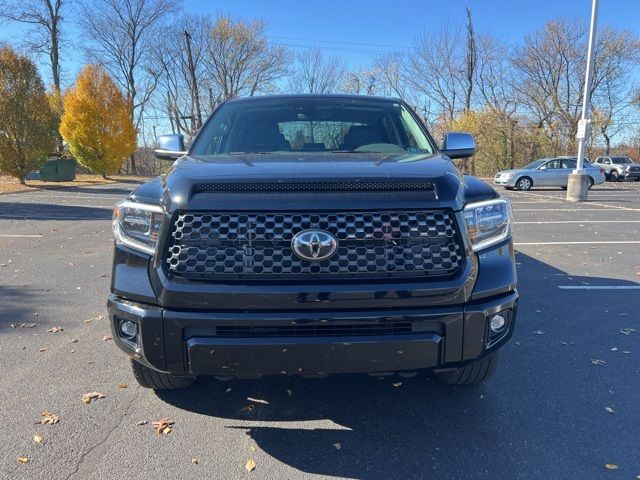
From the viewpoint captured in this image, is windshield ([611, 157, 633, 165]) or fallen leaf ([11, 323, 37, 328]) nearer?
fallen leaf ([11, 323, 37, 328])

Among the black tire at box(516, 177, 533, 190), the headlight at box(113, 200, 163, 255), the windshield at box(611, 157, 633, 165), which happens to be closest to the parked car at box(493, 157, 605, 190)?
the black tire at box(516, 177, 533, 190)

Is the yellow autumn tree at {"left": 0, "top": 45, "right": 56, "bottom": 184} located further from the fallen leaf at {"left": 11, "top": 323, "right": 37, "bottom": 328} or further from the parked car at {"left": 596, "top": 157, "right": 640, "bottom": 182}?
the parked car at {"left": 596, "top": 157, "right": 640, "bottom": 182}

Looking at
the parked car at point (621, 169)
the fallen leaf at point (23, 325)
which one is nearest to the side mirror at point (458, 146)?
the fallen leaf at point (23, 325)

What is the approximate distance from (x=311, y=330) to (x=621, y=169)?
36381mm

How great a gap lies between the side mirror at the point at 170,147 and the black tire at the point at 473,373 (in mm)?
2598

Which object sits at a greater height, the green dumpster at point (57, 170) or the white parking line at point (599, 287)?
the green dumpster at point (57, 170)

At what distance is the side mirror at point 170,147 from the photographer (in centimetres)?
396

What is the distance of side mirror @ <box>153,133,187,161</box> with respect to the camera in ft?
13.0

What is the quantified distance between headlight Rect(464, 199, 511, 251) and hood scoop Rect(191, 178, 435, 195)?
1.17 ft

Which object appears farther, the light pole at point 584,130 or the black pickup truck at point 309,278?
the light pole at point 584,130

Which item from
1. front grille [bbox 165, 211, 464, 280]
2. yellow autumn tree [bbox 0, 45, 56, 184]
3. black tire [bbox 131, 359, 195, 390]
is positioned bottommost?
black tire [bbox 131, 359, 195, 390]

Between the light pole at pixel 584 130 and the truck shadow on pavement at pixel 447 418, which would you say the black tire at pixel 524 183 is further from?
the truck shadow on pavement at pixel 447 418

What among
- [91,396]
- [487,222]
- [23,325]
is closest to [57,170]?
[23,325]

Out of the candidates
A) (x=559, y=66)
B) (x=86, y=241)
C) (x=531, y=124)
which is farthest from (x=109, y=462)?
(x=559, y=66)
